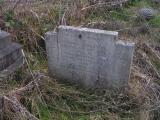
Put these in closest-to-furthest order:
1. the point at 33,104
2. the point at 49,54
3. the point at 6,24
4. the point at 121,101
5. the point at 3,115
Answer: the point at 3,115 < the point at 33,104 < the point at 121,101 < the point at 49,54 < the point at 6,24

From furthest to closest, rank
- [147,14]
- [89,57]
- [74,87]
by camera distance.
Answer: [147,14] → [74,87] → [89,57]

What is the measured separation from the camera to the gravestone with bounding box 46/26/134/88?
3197mm

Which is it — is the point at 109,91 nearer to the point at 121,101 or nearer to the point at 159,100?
the point at 121,101

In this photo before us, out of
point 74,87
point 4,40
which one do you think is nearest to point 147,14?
point 74,87

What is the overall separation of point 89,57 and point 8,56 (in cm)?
85

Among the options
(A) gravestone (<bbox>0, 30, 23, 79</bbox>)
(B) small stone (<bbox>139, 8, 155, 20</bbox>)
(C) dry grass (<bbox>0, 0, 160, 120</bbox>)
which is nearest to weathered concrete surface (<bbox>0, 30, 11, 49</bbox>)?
(A) gravestone (<bbox>0, 30, 23, 79</bbox>)

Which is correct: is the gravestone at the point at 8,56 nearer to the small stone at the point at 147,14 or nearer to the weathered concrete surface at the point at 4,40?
the weathered concrete surface at the point at 4,40

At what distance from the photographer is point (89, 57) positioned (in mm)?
3361

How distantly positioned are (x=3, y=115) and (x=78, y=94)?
82 centimetres

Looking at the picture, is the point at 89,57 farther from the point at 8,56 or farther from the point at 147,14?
the point at 147,14

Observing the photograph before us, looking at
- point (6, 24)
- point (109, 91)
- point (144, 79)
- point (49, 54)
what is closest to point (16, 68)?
point (49, 54)

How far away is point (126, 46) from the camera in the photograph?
3.13m

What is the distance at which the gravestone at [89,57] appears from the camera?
320 cm

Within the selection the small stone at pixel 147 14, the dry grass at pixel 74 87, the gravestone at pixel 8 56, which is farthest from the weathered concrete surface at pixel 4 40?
the small stone at pixel 147 14
